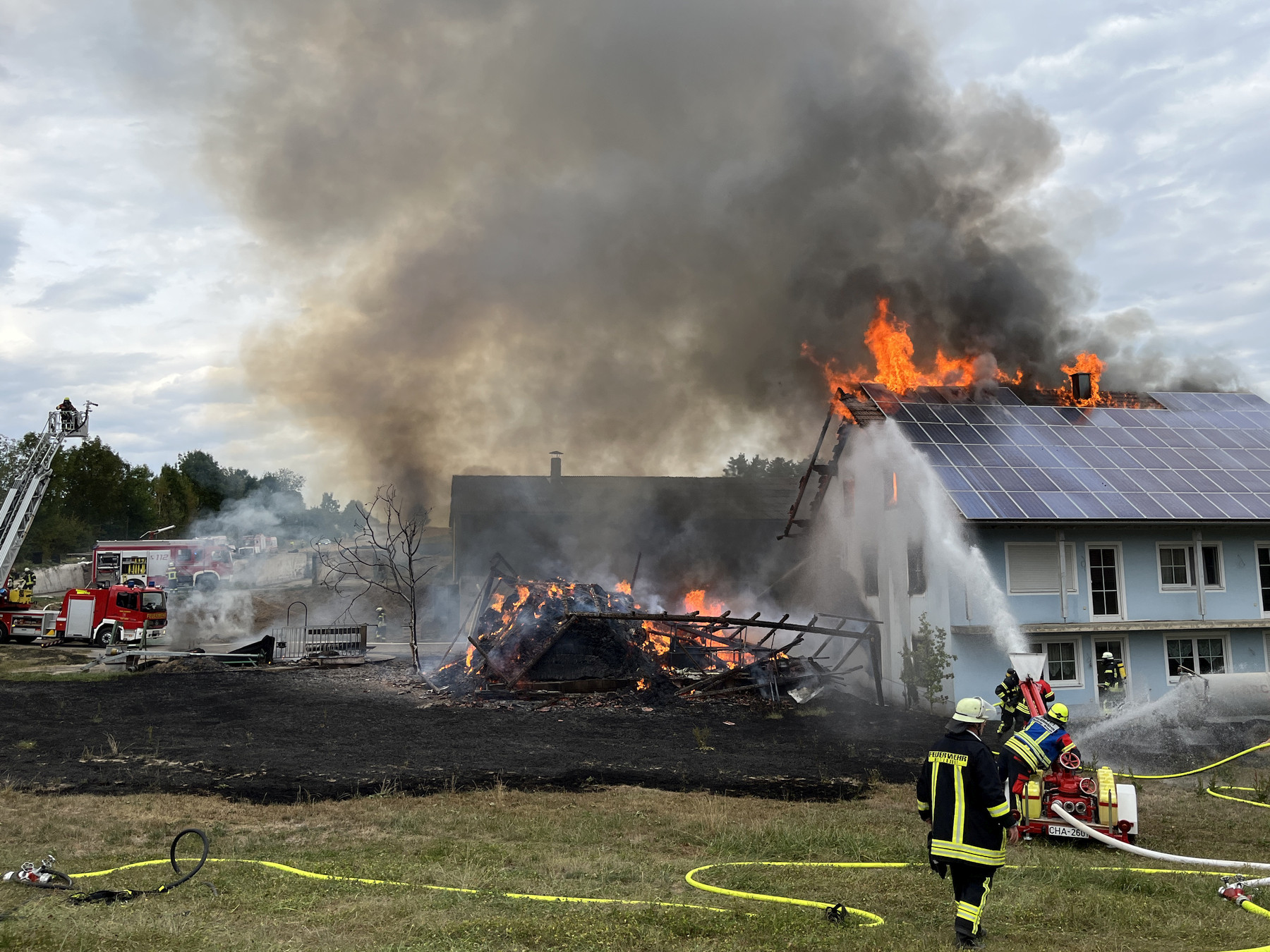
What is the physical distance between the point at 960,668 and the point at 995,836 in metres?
12.2

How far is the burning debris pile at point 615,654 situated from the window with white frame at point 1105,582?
15.3ft

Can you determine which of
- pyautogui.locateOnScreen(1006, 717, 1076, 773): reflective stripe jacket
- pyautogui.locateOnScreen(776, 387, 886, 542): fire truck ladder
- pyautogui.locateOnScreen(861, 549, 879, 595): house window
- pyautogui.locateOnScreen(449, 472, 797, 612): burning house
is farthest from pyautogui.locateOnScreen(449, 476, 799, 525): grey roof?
pyautogui.locateOnScreen(1006, 717, 1076, 773): reflective stripe jacket

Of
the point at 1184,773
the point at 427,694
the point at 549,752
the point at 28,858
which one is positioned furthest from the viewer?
the point at 427,694

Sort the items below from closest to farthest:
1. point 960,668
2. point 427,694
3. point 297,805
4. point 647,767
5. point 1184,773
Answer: point 297,805
point 1184,773
point 647,767
point 960,668
point 427,694

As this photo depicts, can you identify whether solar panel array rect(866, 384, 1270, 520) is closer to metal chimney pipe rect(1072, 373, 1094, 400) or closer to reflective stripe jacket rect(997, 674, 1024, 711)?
metal chimney pipe rect(1072, 373, 1094, 400)

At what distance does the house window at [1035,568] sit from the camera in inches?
685

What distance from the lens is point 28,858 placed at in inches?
297

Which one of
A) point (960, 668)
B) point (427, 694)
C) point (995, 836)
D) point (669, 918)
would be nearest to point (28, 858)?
point (669, 918)

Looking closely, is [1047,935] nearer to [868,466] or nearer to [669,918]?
[669,918]

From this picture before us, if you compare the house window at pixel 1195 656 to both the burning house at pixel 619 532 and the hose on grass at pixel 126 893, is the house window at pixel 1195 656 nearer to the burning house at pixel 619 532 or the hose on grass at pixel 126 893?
the burning house at pixel 619 532

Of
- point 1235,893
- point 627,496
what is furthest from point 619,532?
point 1235,893

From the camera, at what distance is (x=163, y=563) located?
3781 centimetres

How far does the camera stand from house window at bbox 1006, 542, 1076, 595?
57.1 feet

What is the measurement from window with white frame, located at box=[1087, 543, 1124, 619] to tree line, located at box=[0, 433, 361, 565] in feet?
151
